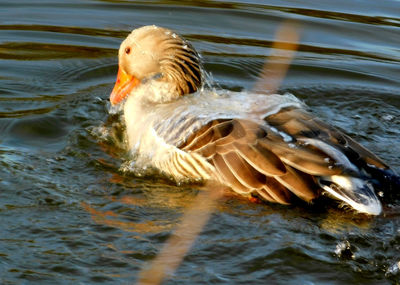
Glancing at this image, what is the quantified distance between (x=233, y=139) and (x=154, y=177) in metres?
0.94

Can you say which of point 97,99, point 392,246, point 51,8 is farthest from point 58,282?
point 51,8

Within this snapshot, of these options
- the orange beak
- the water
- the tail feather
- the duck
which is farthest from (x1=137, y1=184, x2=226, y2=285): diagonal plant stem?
the orange beak

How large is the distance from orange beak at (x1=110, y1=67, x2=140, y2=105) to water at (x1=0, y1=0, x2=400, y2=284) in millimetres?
288

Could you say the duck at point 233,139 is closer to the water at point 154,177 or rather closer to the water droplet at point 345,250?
the water at point 154,177

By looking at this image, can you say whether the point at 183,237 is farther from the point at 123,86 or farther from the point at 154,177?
the point at 123,86

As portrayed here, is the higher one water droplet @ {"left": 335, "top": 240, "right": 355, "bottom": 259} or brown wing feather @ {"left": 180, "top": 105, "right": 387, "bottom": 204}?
brown wing feather @ {"left": 180, "top": 105, "right": 387, "bottom": 204}

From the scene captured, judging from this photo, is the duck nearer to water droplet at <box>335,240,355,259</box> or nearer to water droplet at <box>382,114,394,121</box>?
water droplet at <box>335,240,355,259</box>

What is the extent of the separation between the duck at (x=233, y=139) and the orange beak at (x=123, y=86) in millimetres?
15

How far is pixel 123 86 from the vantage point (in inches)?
316

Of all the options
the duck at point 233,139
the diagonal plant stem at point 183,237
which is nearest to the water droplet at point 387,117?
the duck at point 233,139

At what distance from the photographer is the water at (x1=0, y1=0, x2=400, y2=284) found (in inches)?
203

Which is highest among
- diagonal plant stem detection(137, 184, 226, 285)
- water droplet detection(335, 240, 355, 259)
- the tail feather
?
the tail feather

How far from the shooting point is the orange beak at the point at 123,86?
7.99 m

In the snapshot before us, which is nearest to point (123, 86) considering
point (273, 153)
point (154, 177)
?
point (154, 177)
